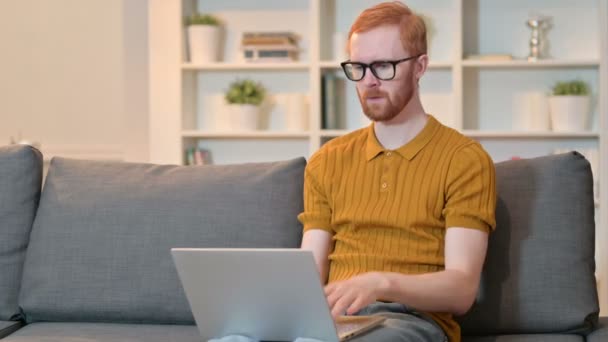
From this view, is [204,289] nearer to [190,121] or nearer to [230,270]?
[230,270]

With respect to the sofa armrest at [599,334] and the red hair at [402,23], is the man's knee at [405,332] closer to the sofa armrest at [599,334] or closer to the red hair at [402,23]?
the sofa armrest at [599,334]

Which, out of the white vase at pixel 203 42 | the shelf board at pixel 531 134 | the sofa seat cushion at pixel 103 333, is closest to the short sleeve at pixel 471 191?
the sofa seat cushion at pixel 103 333

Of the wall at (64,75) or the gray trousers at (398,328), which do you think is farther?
the wall at (64,75)

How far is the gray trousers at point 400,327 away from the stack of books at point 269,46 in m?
2.92

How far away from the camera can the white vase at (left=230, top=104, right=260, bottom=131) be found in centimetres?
477

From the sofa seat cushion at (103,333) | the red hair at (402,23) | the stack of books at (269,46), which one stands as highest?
the stack of books at (269,46)

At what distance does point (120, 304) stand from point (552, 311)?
0.97 meters

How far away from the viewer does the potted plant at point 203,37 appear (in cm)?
479

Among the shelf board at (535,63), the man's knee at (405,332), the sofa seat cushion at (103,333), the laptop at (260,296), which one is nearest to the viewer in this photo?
the laptop at (260,296)

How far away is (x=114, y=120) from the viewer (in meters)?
5.39

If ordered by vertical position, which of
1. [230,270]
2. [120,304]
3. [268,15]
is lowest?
[120,304]

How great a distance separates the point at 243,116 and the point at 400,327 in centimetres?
302

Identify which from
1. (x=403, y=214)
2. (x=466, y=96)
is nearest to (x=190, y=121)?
(x=466, y=96)

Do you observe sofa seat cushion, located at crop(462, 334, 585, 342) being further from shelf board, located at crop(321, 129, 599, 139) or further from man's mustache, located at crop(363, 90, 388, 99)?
shelf board, located at crop(321, 129, 599, 139)
